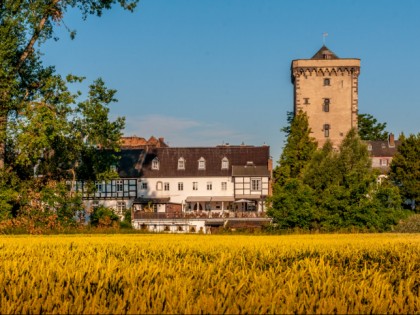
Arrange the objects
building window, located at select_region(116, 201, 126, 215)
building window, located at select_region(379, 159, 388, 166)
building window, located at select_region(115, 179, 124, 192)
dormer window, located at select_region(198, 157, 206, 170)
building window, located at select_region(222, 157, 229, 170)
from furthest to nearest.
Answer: building window, located at select_region(379, 159, 388, 166) < dormer window, located at select_region(198, 157, 206, 170) < building window, located at select_region(222, 157, 229, 170) < building window, located at select_region(115, 179, 124, 192) < building window, located at select_region(116, 201, 126, 215)

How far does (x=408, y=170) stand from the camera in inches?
3152

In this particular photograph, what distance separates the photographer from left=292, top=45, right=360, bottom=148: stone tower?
277 ft

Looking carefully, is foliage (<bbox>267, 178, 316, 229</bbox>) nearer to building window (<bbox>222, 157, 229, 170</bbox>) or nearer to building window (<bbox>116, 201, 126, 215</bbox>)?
building window (<bbox>222, 157, 229, 170</bbox>)

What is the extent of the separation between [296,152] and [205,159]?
11.9 m

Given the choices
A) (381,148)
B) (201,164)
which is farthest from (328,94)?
(381,148)

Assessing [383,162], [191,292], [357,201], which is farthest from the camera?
[383,162]

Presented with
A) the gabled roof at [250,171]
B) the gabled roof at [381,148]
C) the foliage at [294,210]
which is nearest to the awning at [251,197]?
the gabled roof at [250,171]

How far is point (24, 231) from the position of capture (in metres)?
42.9

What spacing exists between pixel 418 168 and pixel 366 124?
44.9 m

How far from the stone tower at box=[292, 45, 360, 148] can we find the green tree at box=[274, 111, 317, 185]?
495 centimetres

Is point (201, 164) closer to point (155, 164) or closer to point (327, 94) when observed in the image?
point (155, 164)

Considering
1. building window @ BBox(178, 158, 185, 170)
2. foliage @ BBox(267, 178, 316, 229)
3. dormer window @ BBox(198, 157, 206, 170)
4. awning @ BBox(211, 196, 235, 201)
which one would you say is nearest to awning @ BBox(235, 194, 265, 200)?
awning @ BBox(211, 196, 235, 201)

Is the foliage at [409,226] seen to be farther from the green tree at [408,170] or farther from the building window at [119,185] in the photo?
the building window at [119,185]

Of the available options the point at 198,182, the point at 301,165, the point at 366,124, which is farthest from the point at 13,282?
the point at 366,124
